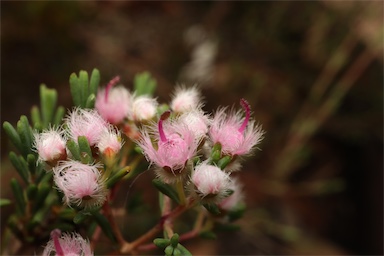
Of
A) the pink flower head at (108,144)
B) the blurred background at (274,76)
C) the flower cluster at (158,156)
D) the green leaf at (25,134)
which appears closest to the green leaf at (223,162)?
the flower cluster at (158,156)

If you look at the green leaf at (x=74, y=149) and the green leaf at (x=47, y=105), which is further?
the green leaf at (x=47, y=105)

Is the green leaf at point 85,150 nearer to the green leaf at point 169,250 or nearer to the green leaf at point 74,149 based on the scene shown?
the green leaf at point 74,149

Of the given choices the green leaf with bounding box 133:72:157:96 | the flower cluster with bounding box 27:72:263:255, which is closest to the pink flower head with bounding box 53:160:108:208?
the flower cluster with bounding box 27:72:263:255

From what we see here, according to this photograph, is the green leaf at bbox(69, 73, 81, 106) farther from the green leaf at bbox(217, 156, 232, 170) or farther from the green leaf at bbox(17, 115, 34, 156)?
the green leaf at bbox(217, 156, 232, 170)

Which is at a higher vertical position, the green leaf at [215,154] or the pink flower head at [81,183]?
the green leaf at [215,154]

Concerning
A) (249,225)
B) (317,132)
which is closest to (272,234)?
(249,225)

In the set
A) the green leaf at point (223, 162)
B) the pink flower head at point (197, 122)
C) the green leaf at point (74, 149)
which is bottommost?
the green leaf at point (74, 149)

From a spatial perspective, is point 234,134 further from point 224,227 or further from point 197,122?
point 224,227

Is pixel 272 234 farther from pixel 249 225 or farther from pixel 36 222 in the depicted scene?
pixel 36 222

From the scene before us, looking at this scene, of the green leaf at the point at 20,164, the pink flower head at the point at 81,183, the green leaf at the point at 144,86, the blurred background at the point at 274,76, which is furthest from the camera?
the blurred background at the point at 274,76
